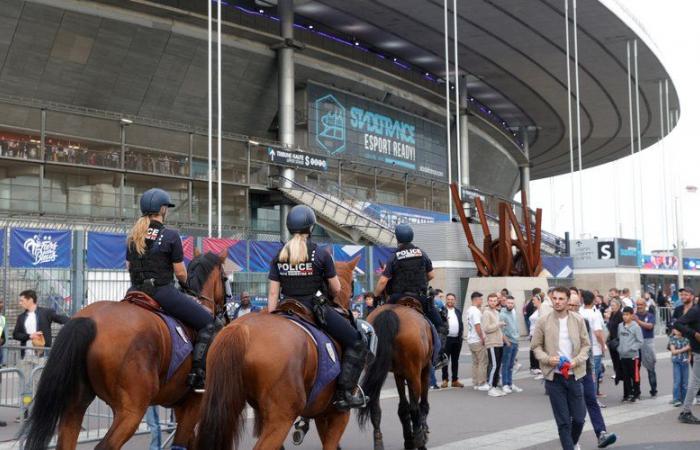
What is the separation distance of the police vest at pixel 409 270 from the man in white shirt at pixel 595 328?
5.04m

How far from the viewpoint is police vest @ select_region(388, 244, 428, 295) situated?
418 inches

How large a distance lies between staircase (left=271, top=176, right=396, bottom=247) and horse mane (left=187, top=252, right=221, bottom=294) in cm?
3219

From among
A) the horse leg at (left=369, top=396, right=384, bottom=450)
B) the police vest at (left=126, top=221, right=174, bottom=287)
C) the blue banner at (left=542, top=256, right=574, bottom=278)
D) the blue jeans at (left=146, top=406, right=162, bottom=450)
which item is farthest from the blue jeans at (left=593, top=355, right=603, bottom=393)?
the blue banner at (left=542, top=256, right=574, bottom=278)

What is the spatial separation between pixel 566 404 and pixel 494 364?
7.53m

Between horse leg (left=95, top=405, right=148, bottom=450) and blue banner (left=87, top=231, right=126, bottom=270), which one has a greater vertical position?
blue banner (left=87, top=231, right=126, bottom=270)

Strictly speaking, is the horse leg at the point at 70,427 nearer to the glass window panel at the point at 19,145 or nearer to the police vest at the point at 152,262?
the police vest at the point at 152,262

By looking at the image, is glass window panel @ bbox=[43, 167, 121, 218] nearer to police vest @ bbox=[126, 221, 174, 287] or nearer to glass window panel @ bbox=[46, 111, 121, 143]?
glass window panel @ bbox=[46, 111, 121, 143]

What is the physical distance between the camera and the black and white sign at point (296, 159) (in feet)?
142

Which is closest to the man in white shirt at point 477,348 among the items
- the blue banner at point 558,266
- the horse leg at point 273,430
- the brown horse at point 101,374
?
the brown horse at point 101,374

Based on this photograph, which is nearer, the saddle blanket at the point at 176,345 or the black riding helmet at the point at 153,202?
the saddle blanket at the point at 176,345

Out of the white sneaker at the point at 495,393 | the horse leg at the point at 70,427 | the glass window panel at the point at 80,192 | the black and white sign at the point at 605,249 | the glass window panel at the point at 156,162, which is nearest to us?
the horse leg at the point at 70,427

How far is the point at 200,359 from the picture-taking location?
763 centimetres

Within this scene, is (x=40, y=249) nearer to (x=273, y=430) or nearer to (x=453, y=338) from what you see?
(x=453, y=338)

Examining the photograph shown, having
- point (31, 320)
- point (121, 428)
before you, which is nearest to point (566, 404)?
point (121, 428)
